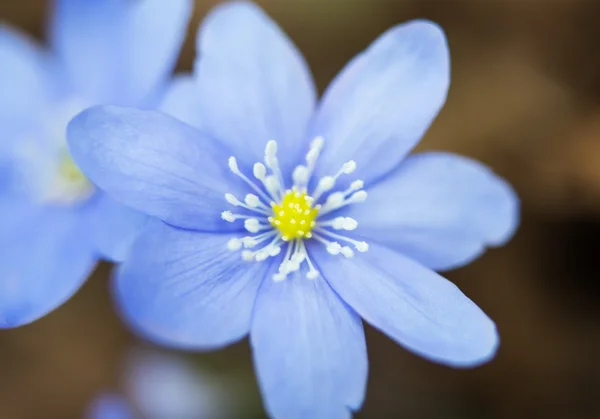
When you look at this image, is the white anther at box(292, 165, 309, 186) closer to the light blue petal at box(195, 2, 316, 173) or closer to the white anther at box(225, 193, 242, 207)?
the light blue petal at box(195, 2, 316, 173)

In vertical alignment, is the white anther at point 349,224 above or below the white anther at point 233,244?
above

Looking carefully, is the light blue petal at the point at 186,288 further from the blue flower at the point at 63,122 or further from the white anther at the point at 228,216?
the blue flower at the point at 63,122


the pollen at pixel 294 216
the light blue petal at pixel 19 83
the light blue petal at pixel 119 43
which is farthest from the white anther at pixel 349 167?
the light blue petal at pixel 19 83

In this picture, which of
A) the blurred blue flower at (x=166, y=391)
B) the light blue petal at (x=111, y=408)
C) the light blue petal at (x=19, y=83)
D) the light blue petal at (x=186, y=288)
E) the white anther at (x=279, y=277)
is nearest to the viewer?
the light blue petal at (x=186, y=288)

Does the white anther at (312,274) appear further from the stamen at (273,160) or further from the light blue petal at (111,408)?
the light blue petal at (111,408)

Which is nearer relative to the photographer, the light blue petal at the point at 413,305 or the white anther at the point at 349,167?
the light blue petal at the point at 413,305

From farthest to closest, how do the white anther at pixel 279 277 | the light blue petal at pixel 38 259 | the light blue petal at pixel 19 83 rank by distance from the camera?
the light blue petal at pixel 19 83 < the light blue petal at pixel 38 259 < the white anther at pixel 279 277

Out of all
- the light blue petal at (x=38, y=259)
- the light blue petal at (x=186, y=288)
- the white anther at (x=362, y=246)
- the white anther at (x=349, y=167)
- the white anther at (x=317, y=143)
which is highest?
the white anther at (x=317, y=143)

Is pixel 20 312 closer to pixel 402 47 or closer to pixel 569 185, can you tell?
pixel 402 47
